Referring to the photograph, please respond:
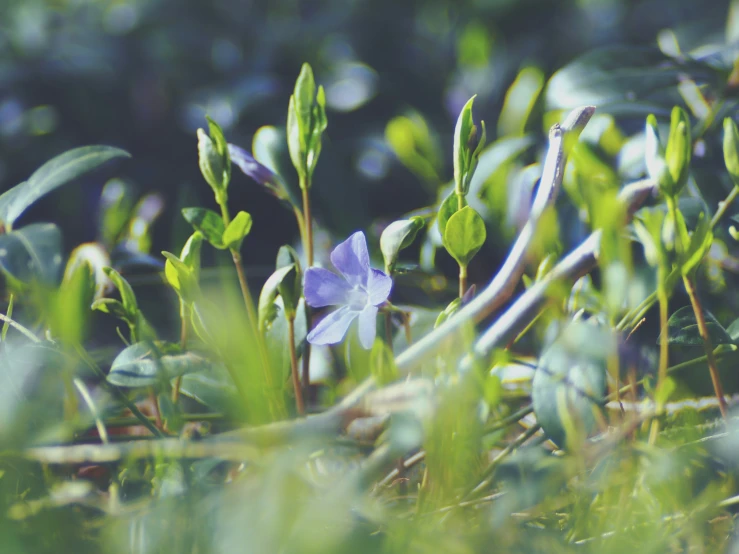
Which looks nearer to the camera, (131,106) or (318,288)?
(318,288)

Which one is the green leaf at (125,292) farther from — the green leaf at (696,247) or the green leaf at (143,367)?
the green leaf at (696,247)

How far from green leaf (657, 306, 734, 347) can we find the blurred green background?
1.84 ft

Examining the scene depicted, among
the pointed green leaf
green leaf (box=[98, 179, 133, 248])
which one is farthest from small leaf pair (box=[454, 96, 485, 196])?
green leaf (box=[98, 179, 133, 248])

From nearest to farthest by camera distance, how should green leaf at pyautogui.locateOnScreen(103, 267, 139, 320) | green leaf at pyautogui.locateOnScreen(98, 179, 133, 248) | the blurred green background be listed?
green leaf at pyautogui.locateOnScreen(103, 267, 139, 320) → green leaf at pyautogui.locateOnScreen(98, 179, 133, 248) → the blurred green background

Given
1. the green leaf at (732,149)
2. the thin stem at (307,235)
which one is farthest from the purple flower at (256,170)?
the green leaf at (732,149)

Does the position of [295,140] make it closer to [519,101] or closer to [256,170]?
[256,170]

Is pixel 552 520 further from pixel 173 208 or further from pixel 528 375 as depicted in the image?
pixel 173 208

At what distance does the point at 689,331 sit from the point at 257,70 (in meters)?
1.02

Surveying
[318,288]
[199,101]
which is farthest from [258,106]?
[318,288]

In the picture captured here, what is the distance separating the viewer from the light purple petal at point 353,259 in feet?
1.51

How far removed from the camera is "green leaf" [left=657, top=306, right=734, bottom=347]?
44 centimetres

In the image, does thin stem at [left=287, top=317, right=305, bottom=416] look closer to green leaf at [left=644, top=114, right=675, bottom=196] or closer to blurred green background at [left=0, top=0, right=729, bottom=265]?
green leaf at [left=644, top=114, right=675, bottom=196]

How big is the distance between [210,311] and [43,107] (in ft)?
3.21

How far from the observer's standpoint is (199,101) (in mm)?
1228
